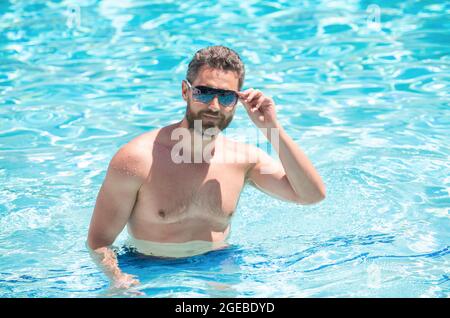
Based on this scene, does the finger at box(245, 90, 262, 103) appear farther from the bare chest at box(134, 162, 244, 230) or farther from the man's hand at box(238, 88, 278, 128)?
the bare chest at box(134, 162, 244, 230)

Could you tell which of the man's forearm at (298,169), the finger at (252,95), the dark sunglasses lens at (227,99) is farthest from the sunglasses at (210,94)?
the man's forearm at (298,169)

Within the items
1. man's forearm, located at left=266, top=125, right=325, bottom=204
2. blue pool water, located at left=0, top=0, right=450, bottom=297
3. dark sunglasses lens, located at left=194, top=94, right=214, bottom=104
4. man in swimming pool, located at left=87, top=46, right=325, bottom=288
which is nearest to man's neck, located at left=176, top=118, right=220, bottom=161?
man in swimming pool, located at left=87, top=46, right=325, bottom=288

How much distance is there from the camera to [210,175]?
4.30m

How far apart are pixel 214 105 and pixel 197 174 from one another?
46cm

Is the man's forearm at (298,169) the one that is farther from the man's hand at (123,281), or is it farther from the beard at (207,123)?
the man's hand at (123,281)

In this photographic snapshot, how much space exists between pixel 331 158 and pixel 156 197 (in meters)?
2.34

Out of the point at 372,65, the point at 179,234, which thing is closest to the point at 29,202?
the point at 179,234

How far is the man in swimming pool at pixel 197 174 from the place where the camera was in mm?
3984

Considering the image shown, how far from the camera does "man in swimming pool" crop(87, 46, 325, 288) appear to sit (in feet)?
13.1

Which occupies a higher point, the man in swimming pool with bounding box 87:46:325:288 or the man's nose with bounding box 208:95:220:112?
the man's nose with bounding box 208:95:220:112

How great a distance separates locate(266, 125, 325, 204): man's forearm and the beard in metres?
0.26

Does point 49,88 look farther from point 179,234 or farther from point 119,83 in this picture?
point 179,234

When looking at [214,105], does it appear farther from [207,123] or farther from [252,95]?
[252,95]
